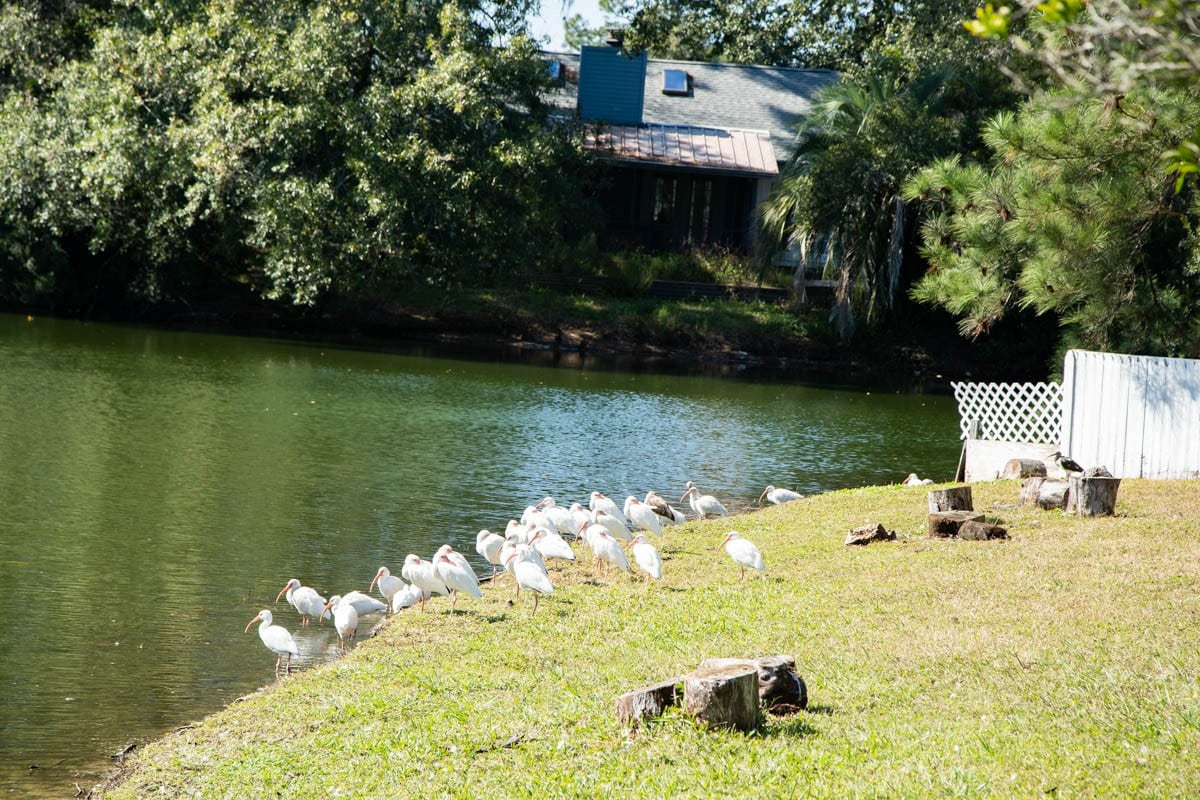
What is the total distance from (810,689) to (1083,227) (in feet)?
33.2

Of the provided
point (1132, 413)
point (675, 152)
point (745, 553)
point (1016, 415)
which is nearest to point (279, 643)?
point (745, 553)

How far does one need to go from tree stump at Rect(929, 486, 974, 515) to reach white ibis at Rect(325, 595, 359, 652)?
6.06 m

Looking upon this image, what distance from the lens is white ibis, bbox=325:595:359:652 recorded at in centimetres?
987

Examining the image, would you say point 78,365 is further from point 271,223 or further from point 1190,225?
point 1190,225

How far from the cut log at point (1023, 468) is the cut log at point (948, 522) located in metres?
4.01

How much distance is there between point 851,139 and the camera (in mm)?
34531

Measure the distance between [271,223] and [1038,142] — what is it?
69.6 feet

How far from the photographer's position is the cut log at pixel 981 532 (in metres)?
11.8

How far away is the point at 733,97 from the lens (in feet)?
158

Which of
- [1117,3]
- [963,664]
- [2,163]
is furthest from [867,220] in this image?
[1117,3]

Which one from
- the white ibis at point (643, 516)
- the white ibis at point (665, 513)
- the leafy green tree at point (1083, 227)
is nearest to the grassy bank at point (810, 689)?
the white ibis at point (643, 516)

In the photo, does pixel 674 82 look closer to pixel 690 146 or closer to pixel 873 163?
pixel 690 146

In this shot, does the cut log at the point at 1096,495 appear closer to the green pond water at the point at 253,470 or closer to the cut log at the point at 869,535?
the cut log at the point at 869,535

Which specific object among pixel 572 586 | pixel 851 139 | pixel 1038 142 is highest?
pixel 851 139
